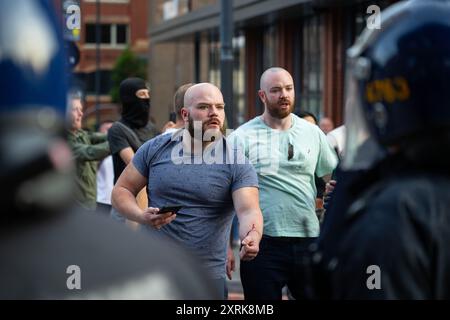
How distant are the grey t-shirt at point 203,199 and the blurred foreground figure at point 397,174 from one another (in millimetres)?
3402

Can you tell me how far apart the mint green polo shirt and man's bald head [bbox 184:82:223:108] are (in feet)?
2.15

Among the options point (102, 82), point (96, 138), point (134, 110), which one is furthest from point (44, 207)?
point (102, 82)

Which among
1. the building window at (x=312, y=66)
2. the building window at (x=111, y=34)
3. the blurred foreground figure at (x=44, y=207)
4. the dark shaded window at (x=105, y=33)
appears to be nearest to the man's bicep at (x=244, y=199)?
the blurred foreground figure at (x=44, y=207)

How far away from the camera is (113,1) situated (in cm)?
8275

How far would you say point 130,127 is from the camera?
364 inches

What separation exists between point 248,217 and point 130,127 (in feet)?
10.9

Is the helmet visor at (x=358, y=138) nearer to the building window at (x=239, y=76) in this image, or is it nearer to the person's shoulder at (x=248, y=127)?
the person's shoulder at (x=248, y=127)

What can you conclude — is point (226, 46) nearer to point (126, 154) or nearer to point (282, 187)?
point (126, 154)

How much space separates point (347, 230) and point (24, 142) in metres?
1.05

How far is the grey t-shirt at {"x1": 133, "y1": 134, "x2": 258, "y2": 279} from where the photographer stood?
618 centimetres

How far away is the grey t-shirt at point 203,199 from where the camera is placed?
618 cm

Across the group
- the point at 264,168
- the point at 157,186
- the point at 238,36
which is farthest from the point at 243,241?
the point at 238,36

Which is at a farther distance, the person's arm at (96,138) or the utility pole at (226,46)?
the utility pole at (226,46)

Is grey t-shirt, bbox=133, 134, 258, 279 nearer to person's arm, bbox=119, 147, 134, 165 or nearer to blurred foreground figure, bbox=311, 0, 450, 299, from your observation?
person's arm, bbox=119, 147, 134, 165
